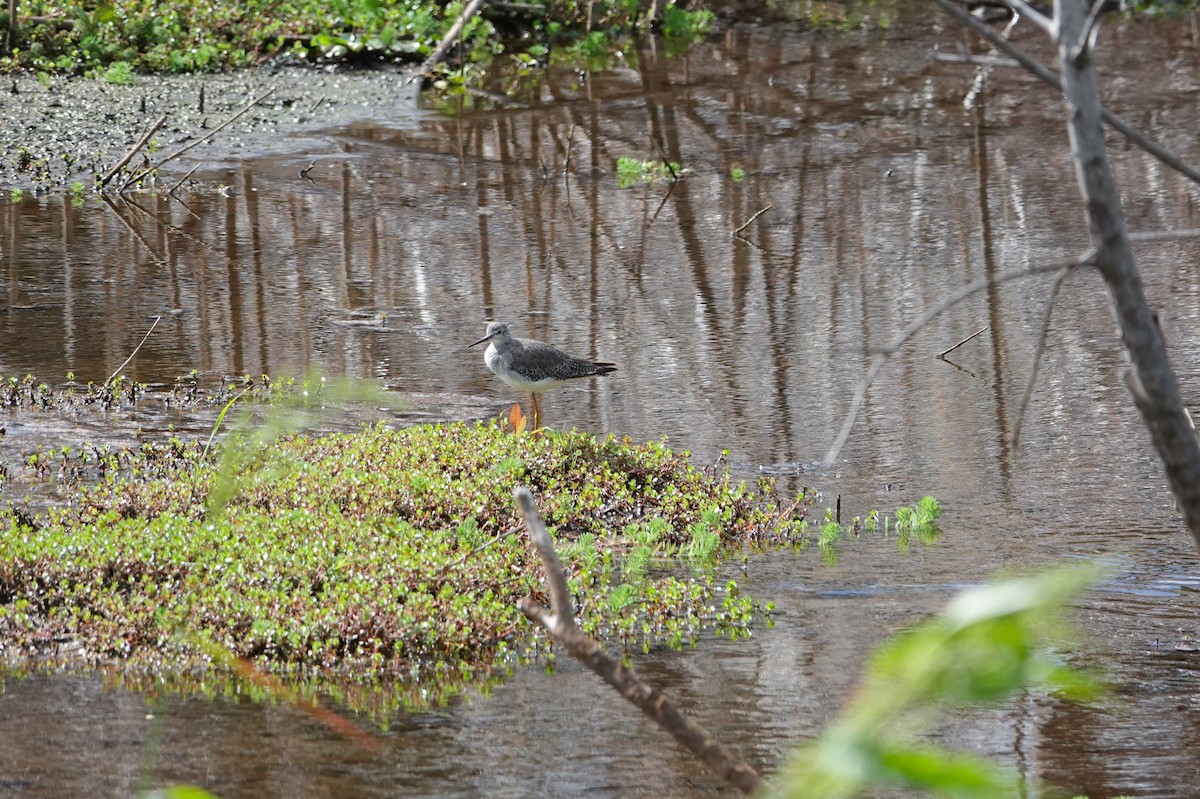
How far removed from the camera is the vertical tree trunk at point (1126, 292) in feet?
7.79

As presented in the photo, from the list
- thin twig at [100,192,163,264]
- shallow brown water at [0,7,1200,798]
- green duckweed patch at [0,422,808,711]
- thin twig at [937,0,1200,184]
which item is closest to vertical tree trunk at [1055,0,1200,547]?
thin twig at [937,0,1200,184]

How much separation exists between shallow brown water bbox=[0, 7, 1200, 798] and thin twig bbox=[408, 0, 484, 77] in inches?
61.2

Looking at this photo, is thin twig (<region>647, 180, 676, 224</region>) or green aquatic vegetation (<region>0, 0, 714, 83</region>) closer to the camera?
thin twig (<region>647, 180, 676, 224</region>)

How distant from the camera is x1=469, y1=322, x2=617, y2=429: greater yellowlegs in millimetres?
9469

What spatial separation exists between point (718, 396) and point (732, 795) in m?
5.60

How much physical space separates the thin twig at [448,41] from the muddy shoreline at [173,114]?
31cm

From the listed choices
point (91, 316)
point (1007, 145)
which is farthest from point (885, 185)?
point (91, 316)

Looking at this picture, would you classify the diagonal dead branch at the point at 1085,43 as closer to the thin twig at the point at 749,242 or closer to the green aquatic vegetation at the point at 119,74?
the thin twig at the point at 749,242

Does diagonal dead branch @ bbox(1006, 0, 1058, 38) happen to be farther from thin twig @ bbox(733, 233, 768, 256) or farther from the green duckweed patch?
thin twig @ bbox(733, 233, 768, 256)

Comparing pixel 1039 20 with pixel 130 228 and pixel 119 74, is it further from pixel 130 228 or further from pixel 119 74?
pixel 119 74

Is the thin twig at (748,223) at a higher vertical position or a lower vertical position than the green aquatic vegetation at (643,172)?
lower

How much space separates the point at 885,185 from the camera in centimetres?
1688

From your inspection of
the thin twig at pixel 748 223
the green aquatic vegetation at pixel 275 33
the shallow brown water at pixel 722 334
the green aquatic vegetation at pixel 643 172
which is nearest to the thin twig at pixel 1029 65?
the shallow brown water at pixel 722 334

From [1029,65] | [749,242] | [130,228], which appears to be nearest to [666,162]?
[749,242]
